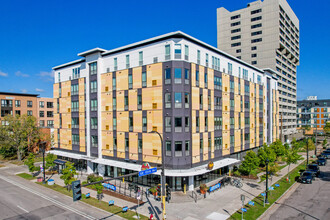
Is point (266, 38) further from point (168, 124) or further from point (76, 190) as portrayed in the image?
point (76, 190)

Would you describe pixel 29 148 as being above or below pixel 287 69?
below

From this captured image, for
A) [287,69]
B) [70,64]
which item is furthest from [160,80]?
[287,69]

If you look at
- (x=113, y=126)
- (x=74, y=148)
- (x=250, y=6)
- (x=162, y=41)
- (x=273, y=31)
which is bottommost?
(x=74, y=148)

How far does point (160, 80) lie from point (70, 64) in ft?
80.6

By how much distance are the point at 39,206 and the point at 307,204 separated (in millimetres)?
32408

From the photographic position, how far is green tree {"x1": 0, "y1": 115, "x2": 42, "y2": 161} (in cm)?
5372

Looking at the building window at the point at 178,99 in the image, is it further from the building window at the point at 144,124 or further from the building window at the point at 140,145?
the building window at the point at 140,145

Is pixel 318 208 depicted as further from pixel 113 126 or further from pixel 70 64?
pixel 70 64

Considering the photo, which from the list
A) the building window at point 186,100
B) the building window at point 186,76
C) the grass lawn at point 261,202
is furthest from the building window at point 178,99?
the grass lawn at point 261,202

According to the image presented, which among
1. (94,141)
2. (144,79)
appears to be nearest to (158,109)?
(144,79)

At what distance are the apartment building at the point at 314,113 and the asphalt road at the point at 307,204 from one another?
112 metres

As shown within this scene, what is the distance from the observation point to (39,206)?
91.0ft

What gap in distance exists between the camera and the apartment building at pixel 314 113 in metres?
128

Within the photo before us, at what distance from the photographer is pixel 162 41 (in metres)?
33.2
